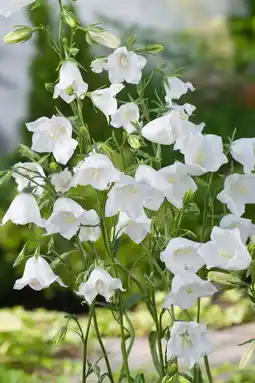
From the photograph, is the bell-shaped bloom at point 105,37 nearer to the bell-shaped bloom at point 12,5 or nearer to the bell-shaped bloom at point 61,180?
the bell-shaped bloom at point 12,5

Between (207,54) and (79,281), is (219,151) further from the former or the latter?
(207,54)

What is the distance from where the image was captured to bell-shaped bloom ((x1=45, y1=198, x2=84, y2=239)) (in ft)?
4.09

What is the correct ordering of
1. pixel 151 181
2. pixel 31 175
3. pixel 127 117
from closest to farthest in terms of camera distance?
pixel 151 181 < pixel 127 117 < pixel 31 175

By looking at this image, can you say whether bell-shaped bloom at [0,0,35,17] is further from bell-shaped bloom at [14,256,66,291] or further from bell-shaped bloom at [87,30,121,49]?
bell-shaped bloom at [14,256,66,291]

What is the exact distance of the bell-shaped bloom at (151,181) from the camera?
1.22 metres

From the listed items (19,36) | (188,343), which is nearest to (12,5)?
(19,36)

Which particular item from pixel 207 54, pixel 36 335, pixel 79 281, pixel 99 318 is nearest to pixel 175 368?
pixel 79 281

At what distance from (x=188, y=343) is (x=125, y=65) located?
511 millimetres

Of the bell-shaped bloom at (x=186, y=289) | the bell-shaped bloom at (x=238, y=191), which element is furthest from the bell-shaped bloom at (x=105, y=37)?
the bell-shaped bloom at (x=186, y=289)

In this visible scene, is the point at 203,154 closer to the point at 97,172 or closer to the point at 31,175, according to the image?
the point at 97,172

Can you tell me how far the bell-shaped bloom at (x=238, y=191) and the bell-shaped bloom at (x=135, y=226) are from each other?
145mm

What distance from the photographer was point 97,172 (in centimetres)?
123

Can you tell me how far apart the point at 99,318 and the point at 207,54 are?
4.55m

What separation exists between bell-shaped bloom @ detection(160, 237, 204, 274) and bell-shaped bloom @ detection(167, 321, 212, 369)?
101 mm
